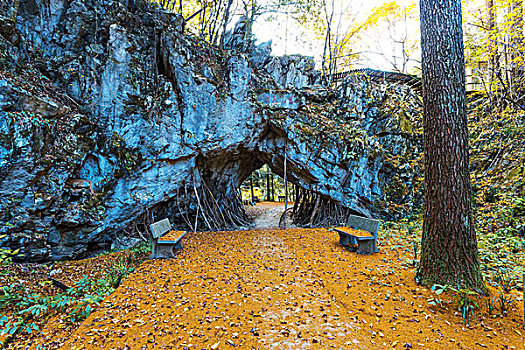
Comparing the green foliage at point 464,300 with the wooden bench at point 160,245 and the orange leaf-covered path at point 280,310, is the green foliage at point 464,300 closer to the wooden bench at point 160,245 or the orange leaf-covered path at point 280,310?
the orange leaf-covered path at point 280,310

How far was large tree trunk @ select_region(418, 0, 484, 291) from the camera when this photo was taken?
282cm

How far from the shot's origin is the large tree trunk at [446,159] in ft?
9.24

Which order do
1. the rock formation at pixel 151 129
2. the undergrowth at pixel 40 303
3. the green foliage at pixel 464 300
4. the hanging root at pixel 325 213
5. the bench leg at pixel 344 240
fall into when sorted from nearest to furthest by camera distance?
the green foliage at pixel 464 300, the undergrowth at pixel 40 303, the rock formation at pixel 151 129, the bench leg at pixel 344 240, the hanging root at pixel 325 213

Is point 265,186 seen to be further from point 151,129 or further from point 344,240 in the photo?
point 344,240

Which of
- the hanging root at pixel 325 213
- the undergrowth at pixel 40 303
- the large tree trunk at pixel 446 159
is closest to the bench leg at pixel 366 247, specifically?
the large tree trunk at pixel 446 159

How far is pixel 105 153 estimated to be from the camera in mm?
5363

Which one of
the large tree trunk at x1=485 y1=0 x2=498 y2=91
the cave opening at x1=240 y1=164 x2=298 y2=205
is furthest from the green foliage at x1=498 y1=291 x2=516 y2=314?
the cave opening at x1=240 y1=164 x2=298 y2=205

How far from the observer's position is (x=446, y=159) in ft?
9.53

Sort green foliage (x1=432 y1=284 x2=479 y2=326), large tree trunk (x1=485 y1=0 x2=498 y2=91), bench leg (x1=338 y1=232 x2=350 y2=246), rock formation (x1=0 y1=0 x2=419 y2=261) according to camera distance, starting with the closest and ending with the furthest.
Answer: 1. green foliage (x1=432 y1=284 x2=479 y2=326)
2. rock formation (x1=0 y1=0 x2=419 y2=261)
3. bench leg (x1=338 y1=232 x2=350 y2=246)
4. large tree trunk (x1=485 y1=0 x2=498 y2=91)

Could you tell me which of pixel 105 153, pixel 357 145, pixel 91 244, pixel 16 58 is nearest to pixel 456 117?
pixel 357 145

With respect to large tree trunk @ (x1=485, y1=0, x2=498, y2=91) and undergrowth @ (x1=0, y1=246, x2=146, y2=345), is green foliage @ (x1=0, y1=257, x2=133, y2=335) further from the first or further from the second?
large tree trunk @ (x1=485, y1=0, x2=498, y2=91)

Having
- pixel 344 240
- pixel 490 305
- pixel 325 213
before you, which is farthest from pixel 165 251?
pixel 325 213

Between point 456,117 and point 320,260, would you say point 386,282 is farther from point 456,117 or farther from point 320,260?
point 456,117

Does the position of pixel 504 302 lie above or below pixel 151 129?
below
